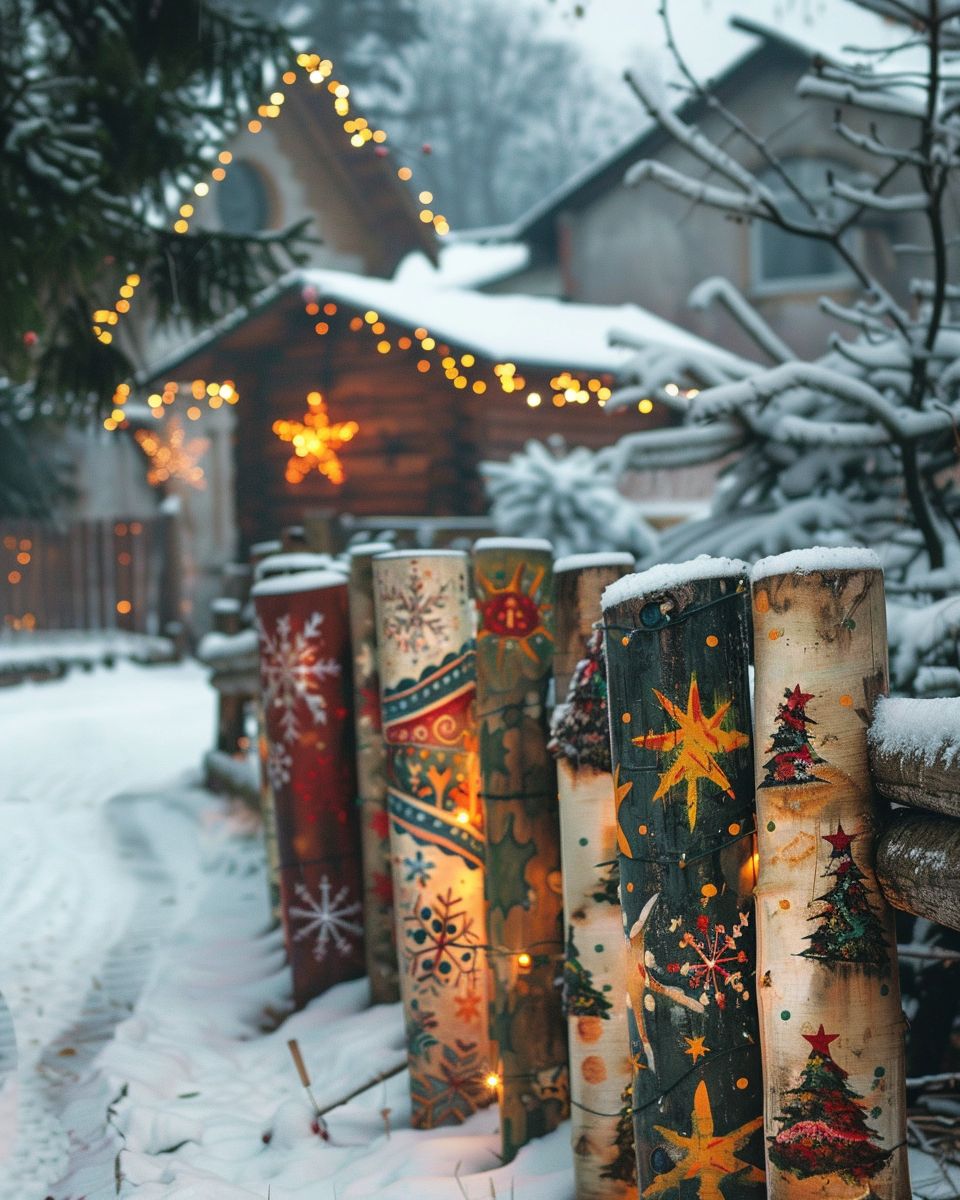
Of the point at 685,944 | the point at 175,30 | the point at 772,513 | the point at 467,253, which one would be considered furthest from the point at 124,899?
the point at 467,253

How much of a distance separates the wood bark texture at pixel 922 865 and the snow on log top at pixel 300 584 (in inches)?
93.4

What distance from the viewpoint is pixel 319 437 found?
14078 millimetres

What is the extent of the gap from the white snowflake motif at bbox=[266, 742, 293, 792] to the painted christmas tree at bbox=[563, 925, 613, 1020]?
156cm

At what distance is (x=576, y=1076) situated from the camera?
2709mm

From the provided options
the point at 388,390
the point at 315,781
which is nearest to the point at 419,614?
the point at 315,781

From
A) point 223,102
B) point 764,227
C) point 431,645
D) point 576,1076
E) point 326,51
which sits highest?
point 326,51

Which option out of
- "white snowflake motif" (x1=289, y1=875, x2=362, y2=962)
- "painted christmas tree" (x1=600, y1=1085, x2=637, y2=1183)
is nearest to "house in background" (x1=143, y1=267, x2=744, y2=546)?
"white snowflake motif" (x1=289, y1=875, x2=362, y2=962)

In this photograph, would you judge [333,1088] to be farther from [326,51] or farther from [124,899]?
[326,51]

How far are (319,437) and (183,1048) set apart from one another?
35.2 ft

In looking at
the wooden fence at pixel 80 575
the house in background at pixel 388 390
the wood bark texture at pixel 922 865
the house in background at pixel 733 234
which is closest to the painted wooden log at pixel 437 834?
the wood bark texture at pixel 922 865

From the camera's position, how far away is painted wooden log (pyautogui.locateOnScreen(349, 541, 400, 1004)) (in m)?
3.91

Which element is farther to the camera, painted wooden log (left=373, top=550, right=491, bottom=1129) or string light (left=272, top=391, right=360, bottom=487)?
string light (left=272, top=391, right=360, bottom=487)

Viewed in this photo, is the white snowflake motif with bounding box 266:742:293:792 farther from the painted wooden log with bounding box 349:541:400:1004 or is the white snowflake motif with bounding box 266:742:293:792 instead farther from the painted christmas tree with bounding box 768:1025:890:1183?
the painted christmas tree with bounding box 768:1025:890:1183

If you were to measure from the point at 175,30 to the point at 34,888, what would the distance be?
15.0 feet
